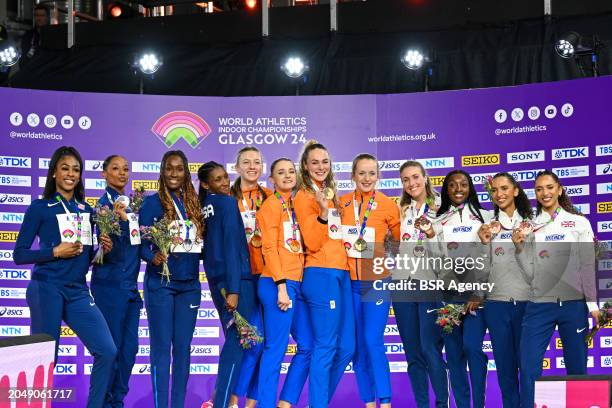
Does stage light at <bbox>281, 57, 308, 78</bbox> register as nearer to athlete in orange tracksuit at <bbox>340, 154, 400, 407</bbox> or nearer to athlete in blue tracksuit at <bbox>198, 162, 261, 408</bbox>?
athlete in orange tracksuit at <bbox>340, 154, 400, 407</bbox>

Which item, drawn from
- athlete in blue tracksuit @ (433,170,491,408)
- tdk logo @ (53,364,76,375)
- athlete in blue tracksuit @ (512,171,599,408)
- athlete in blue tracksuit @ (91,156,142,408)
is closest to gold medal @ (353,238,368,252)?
athlete in blue tracksuit @ (433,170,491,408)

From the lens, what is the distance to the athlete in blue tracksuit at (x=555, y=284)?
6.05 meters

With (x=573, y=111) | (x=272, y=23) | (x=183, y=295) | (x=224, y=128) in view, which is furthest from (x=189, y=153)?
(x=573, y=111)

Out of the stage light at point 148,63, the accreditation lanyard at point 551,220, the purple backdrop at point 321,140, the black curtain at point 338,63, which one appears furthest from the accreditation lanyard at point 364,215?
the stage light at point 148,63

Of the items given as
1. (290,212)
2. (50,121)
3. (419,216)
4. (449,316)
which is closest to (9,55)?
(50,121)

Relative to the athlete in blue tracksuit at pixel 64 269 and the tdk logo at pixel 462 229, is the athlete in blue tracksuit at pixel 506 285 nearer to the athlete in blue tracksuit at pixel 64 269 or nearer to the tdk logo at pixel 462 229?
the tdk logo at pixel 462 229

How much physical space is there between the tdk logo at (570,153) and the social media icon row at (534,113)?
11.6 inches

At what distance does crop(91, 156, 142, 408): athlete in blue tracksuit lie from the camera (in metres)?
6.45

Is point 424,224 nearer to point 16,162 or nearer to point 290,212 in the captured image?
point 290,212

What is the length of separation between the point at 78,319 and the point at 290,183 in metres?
1.66

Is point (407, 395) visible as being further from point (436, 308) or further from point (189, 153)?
point (189, 153)

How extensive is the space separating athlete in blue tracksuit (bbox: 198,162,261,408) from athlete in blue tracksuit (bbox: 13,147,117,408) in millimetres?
753

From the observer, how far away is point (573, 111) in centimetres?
809

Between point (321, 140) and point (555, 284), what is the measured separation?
313 cm
